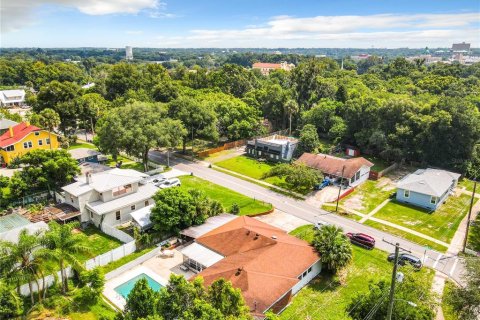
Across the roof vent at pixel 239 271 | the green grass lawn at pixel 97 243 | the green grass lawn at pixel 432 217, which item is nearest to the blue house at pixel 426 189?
the green grass lawn at pixel 432 217

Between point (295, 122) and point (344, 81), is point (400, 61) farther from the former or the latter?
point (295, 122)

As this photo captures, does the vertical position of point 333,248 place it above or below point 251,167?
above

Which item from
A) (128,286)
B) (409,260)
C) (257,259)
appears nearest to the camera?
(257,259)

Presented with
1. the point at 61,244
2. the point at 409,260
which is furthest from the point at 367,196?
the point at 61,244

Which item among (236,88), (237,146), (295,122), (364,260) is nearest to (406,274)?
(364,260)

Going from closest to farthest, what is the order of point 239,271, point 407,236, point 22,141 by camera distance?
point 239,271
point 407,236
point 22,141

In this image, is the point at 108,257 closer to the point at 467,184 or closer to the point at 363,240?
the point at 363,240

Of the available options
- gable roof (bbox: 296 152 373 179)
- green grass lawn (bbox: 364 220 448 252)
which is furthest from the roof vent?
gable roof (bbox: 296 152 373 179)
